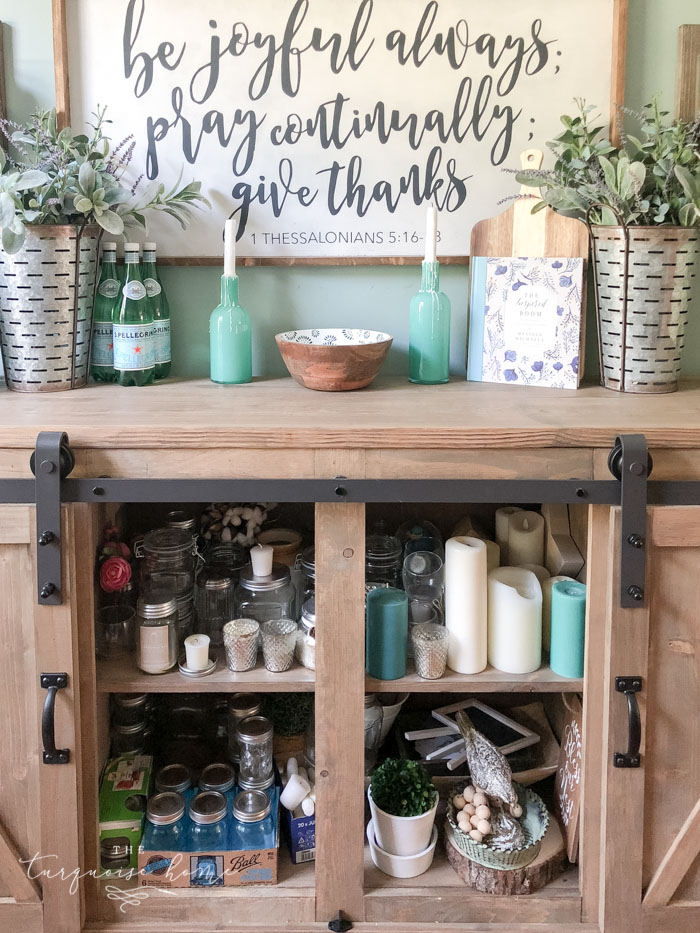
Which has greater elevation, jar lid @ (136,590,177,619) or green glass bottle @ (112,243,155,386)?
green glass bottle @ (112,243,155,386)

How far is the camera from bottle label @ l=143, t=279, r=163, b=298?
1729mm

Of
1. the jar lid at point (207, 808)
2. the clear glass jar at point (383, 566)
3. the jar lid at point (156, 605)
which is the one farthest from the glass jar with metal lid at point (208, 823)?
the clear glass jar at point (383, 566)

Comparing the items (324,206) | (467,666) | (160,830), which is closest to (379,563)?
(467,666)

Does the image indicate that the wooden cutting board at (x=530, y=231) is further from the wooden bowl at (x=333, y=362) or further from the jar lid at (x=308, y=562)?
the jar lid at (x=308, y=562)

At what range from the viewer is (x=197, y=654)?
4.98ft

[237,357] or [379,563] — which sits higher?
[237,357]

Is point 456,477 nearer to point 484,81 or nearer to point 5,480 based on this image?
point 5,480

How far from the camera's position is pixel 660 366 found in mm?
1645

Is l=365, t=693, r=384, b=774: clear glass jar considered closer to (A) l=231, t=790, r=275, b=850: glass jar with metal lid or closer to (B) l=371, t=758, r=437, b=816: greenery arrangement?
(B) l=371, t=758, r=437, b=816: greenery arrangement

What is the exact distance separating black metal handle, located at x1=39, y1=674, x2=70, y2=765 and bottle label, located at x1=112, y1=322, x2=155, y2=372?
0.58m

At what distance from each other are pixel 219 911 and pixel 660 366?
1.20 m

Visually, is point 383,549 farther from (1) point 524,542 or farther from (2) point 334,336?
(2) point 334,336

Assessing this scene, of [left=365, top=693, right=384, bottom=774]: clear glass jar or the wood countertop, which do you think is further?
[left=365, top=693, right=384, bottom=774]: clear glass jar

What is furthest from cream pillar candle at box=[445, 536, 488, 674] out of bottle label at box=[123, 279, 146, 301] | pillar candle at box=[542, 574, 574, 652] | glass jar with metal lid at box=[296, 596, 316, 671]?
bottle label at box=[123, 279, 146, 301]
